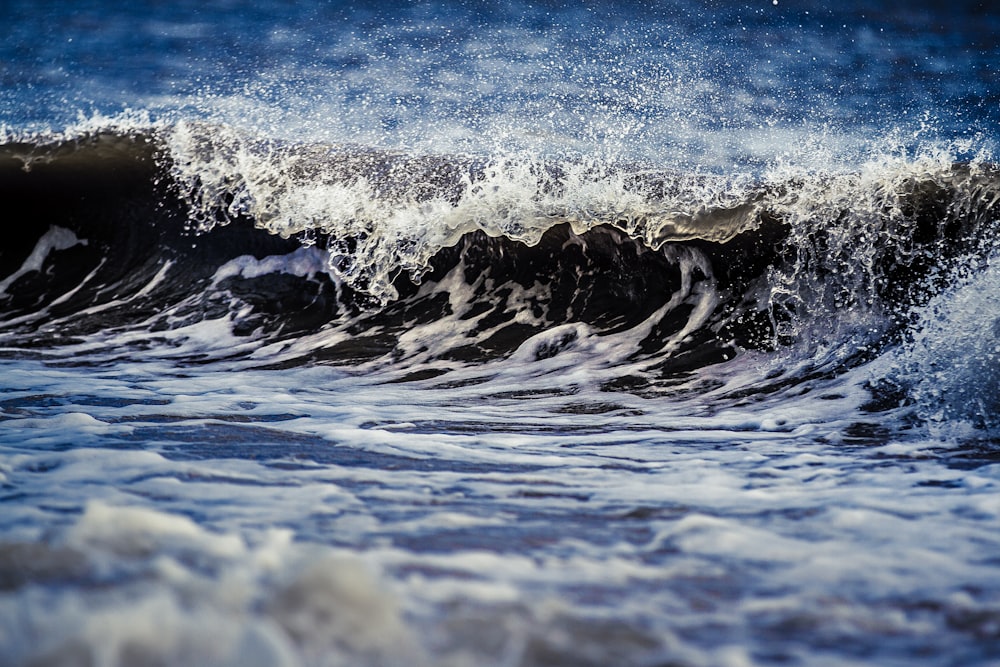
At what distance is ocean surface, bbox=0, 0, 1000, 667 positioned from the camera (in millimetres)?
1213

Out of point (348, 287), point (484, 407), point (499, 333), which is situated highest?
point (348, 287)

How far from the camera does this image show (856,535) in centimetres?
167

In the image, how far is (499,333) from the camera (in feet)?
14.7

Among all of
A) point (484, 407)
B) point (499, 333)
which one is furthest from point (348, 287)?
point (484, 407)

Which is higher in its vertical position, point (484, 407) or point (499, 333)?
point (499, 333)

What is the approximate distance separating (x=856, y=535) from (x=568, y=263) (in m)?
3.34

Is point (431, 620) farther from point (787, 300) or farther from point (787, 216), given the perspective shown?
point (787, 216)

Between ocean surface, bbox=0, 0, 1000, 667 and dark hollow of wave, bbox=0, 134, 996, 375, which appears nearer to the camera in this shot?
ocean surface, bbox=0, 0, 1000, 667

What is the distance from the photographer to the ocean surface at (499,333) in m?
1.21

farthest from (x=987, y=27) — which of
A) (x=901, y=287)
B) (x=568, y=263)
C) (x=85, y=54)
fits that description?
(x=85, y=54)

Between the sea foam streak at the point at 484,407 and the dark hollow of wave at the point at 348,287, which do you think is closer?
the sea foam streak at the point at 484,407

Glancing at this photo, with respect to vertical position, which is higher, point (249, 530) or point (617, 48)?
point (617, 48)

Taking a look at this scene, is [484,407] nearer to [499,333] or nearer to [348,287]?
[499,333]

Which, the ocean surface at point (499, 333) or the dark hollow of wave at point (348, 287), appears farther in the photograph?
the dark hollow of wave at point (348, 287)
